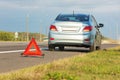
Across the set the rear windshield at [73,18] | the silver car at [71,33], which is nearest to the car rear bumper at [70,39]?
the silver car at [71,33]

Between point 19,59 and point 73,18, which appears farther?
point 73,18

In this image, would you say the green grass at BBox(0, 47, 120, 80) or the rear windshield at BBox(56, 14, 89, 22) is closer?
the green grass at BBox(0, 47, 120, 80)

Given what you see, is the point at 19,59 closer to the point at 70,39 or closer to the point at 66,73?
the point at 66,73

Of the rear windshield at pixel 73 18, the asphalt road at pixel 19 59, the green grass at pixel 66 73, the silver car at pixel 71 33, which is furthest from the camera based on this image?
the rear windshield at pixel 73 18

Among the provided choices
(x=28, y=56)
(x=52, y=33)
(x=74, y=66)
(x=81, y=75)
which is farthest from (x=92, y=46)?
(x=81, y=75)

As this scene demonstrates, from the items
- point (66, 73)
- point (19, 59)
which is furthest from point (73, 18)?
point (66, 73)

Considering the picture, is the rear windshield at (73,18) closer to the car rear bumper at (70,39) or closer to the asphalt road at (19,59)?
the car rear bumper at (70,39)

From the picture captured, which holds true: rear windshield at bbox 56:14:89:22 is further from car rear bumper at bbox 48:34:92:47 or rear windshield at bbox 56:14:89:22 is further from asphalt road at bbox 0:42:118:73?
asphalt road at bbox 0:42:118:73

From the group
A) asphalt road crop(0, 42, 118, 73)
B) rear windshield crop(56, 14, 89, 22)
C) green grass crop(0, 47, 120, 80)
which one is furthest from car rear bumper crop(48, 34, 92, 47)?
green grass crop(0, 47, 120, 80)

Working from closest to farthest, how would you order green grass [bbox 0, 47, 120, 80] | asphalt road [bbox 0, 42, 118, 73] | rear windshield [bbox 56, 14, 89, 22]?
green grass [bbox 0, 47, 120, 80], asphalt road [bbox 0, 42, 118, 73], rear windshield [bbox 56, 14, 89, 22]

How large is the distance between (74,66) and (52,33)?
26.3ft

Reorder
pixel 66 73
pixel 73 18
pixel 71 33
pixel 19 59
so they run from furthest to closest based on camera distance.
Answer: pixel 73 18 → pixel 71 33 → pixel 19 59 → pixel 66 73

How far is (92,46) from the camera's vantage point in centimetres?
1942

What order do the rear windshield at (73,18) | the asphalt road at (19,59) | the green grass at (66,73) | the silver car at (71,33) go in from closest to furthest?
the green grass at (66,73), the asphalt road at (19,59), the silver car at (71,33), the rear windshield at (73,18)
